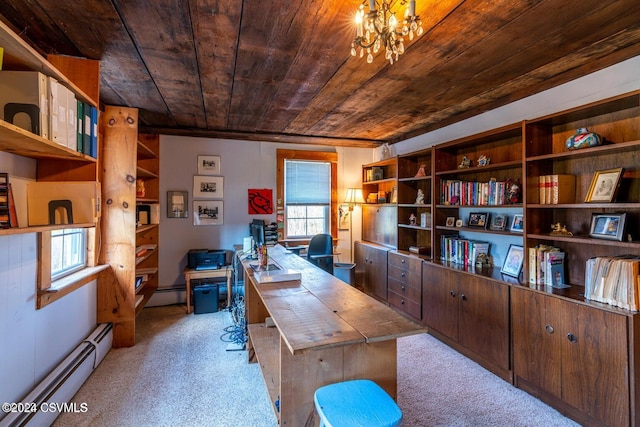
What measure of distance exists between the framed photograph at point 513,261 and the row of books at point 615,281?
1.88ft

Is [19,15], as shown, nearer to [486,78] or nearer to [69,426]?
[69,426]

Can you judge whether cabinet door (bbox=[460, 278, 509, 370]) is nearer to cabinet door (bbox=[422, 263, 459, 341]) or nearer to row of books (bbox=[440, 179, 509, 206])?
cabinet door (bbox=[422, 263, 459, 341])

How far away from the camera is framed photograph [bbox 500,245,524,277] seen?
8.37 ft

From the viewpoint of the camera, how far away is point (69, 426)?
1.89 meters

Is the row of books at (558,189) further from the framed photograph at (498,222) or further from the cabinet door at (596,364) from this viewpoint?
the cabinet door at (596,364)

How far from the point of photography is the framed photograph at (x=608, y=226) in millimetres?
1901

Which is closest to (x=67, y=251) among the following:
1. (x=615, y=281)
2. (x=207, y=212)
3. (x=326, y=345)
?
(x=207, y=212)

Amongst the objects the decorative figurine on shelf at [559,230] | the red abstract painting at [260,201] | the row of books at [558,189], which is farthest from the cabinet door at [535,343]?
the red abstract painting at [260,201]

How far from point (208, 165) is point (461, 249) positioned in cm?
353

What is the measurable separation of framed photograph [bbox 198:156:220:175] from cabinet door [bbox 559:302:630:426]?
4.19 m

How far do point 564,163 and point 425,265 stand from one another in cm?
155

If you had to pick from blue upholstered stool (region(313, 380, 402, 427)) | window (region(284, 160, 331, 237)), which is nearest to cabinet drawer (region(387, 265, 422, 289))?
window (region(284, 160, 331, 237))

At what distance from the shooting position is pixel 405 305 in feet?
12.0

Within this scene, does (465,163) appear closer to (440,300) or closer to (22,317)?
(440,300)
